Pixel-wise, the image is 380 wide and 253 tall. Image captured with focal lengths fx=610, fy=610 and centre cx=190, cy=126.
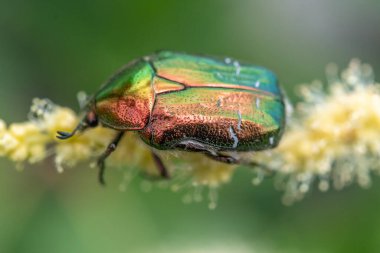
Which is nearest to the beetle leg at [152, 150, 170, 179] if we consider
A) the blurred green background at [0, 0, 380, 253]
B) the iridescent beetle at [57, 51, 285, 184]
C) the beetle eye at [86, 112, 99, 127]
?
the iridescent beetle at [57, 51, 285, 184]

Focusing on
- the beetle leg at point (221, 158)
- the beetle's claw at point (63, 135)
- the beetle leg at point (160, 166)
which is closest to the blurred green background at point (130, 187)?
the beetle leg at point (160, 166)

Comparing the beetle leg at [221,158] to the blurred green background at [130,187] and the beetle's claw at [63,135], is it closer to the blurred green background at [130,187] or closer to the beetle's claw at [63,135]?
the beetle's claw at [63,135]

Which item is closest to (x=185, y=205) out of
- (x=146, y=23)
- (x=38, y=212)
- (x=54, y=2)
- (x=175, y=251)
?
(x=175, y=251)

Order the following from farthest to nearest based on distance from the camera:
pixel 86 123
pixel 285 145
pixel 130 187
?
pixel 130 187, pixel 285 145, pixel 86 123

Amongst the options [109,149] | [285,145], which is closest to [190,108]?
[109,149]

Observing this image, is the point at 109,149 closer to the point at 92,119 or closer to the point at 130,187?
the point at 92,119

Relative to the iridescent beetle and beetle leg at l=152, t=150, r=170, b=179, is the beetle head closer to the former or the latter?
the iridescent beetle
